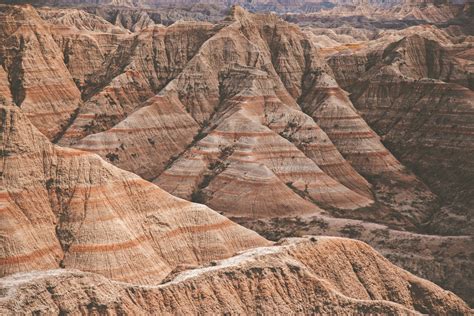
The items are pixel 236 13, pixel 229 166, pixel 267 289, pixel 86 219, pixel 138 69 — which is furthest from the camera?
pixel 236 13

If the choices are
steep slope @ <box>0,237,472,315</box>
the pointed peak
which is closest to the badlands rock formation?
steep slope @ <box>0,237,472,315</box>

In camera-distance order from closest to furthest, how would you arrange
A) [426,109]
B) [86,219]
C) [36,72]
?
[86,219]
[426,109]
[36,72]

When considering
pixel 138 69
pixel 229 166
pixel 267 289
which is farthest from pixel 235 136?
pixel 267 289

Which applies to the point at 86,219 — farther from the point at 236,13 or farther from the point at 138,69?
the point at 236,13

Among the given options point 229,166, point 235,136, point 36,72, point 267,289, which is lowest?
point 229,166

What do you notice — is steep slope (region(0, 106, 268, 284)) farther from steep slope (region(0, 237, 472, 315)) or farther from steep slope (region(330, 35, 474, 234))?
steep slope (region(330, 35, 474, 234))

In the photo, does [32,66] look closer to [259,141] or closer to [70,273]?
[259,141]

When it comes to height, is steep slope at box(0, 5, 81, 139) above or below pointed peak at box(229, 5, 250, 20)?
below
